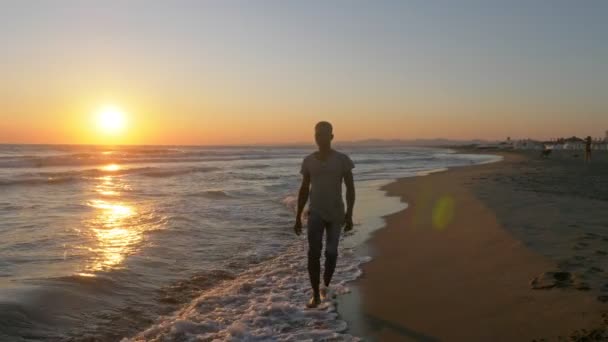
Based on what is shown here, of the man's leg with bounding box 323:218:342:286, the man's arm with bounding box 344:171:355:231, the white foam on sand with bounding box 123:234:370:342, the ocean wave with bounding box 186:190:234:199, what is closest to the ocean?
the white foam on sand with bounding box 123:234:370:342

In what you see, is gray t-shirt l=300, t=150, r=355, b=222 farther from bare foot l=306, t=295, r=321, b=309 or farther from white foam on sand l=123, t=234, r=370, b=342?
white foam on sand l=123, t=234, r=370, b=342

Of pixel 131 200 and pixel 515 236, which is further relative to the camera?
pixel 131 200

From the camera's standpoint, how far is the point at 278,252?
8031 mm

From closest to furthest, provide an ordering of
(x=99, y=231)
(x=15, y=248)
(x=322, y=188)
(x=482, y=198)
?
1. (x=322, y=188)
2. (x=15, y=248)
3. (x=99, y=231)
4. (x=482, y=198)

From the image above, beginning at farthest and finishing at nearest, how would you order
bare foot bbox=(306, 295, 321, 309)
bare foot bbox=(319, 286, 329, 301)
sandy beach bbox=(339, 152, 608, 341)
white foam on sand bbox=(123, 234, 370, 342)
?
bare foot bbox=(319, 286, 329, 301), bare foot bbox=(306, 295, 321, 309), white foam on sand bbox=(123, 234, 370, 342), sandy beach bbox=(339, 152, 608, 341)

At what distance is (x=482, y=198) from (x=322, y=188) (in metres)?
8.33

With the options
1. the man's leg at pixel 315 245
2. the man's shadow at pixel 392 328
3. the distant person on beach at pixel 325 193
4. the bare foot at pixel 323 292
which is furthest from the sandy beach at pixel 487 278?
the distant person on beach at pixel 325 193

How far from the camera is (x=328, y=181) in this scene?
5027 millimetres

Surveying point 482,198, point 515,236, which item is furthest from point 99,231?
point 482,198

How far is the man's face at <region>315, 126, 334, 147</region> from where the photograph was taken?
4996 millimetres

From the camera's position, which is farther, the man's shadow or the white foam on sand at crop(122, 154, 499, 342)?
the white foam on sand at crop(122, 154, 499, 342)

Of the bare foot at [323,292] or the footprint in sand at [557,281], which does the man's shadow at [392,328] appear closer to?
the bare foot at [323,292]

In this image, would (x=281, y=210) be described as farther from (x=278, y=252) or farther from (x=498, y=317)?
(x=498, y=317)

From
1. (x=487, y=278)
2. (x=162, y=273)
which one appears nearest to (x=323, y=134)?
(x=487, y=278)
